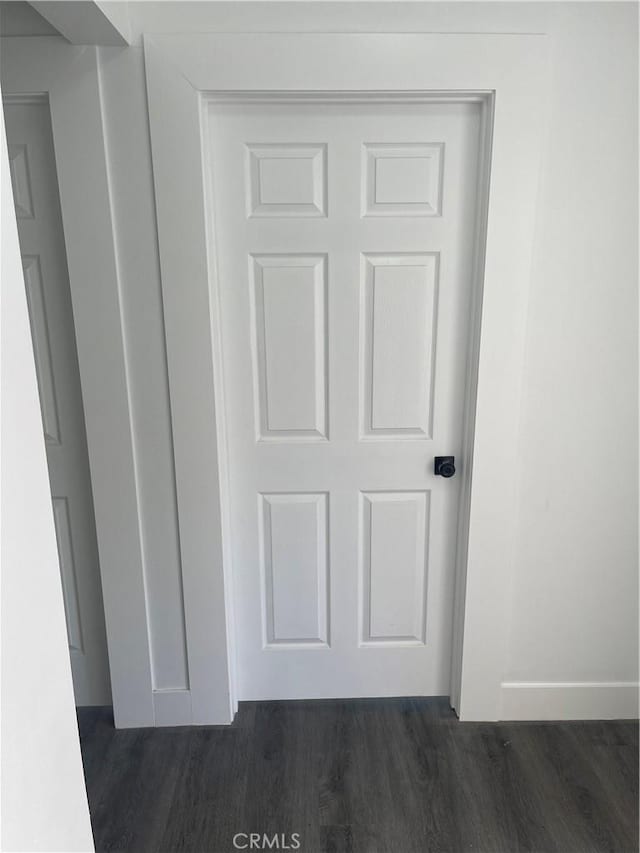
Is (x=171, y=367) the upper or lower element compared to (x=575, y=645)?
upper

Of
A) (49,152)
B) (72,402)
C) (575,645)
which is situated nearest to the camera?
(49,152)

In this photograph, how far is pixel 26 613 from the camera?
725 mm

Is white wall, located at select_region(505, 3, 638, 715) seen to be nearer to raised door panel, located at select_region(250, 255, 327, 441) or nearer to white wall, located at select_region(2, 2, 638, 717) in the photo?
white wall, located at select_region(2, 2, 638, 717)

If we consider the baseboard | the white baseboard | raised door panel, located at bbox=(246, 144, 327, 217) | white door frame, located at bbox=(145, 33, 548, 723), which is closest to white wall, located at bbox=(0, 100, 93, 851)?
white door frame, located at bbox=(145, 33, 548, 723)

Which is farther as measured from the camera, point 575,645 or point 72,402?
point 575,645

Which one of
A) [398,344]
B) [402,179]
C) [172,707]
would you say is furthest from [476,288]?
[172,707]

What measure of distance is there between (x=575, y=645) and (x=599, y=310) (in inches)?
44.9

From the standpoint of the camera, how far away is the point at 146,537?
1.74 metres

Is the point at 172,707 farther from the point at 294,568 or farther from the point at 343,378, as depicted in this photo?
the point at 343,378

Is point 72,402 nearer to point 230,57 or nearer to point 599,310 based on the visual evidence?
point 230,57

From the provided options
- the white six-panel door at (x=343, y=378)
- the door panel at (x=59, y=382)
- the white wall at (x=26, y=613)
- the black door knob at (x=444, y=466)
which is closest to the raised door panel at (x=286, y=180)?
the white six-panel door at (x=343, y=378)

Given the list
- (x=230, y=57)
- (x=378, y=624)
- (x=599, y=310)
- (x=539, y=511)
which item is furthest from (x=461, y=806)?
(x=230, y=57)

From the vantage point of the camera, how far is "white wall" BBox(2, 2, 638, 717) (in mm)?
1440

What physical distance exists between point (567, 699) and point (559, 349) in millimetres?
1237
